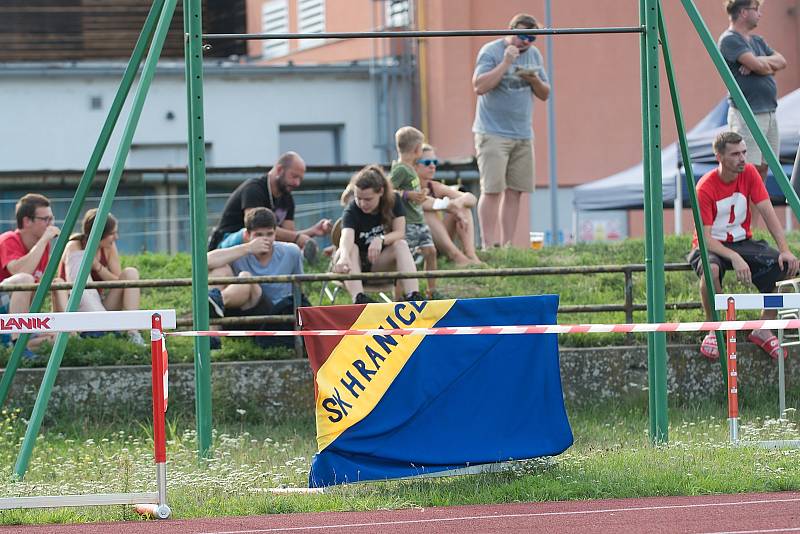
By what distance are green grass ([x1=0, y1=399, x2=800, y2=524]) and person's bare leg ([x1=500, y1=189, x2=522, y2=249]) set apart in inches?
144

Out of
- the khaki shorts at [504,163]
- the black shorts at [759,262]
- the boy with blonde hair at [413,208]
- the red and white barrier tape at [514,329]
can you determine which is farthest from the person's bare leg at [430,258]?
the red and white barrier tape at [514,329]

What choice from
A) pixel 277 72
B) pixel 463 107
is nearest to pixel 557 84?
pixel 463 107

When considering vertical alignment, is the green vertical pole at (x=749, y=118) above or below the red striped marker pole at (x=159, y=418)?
above

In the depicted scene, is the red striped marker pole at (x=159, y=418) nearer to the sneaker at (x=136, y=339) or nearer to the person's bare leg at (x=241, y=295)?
the person's bare leg at (x=241, y=295)

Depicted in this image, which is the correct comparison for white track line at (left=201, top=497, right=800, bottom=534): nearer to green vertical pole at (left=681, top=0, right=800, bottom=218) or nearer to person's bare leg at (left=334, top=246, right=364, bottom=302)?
green vertical pole at (left=681, top=0, right=800, bottom=218)

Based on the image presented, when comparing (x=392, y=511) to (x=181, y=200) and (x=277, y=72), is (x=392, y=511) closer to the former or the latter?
(x=181, y=200)

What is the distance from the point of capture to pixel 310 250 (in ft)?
45.0

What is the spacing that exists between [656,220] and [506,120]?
4.53 meters

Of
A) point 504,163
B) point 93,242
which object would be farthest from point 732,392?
point 504,163

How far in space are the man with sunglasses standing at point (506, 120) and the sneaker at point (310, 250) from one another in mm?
1707

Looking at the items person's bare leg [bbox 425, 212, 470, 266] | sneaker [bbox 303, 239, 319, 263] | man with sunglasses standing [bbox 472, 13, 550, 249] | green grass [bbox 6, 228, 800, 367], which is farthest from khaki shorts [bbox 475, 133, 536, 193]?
sneaker [bbox 303, 239, 319, 263]

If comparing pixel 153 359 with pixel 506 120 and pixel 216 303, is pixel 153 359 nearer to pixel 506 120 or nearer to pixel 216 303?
pixel 216 303

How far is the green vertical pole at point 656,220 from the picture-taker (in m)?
9.73

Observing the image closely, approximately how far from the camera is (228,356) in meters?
11.9
